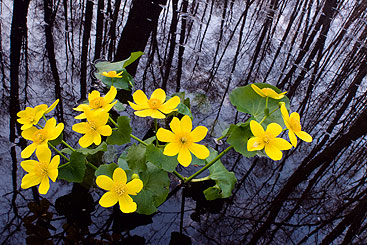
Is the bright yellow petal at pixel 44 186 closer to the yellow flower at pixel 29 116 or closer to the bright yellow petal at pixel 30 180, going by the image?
the bright yellow petal at pixel 30 180

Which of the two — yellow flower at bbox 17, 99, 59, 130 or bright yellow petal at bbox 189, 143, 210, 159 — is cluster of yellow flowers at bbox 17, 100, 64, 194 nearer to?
yellow flower at bbox 17, 99, 59, 130

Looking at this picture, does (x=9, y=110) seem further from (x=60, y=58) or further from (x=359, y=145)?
(x=359, y=145)

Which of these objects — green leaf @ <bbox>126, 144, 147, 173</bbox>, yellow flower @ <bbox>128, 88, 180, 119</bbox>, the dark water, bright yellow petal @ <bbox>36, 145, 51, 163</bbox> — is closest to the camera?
bright yellow petal @ <bbox>36, 145, 51, 163</bbox>

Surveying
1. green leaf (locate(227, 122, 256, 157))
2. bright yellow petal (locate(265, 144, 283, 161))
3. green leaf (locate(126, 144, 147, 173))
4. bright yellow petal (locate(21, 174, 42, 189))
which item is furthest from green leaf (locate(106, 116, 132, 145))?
bright yellow petal (locate(265, 144, 283, 161))

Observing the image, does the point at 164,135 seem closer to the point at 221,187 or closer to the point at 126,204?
the point at 126,204

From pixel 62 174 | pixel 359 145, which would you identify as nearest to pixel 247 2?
pixel 359 145

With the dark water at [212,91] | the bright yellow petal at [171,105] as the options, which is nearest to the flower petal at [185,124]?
the bright yellow petal at [171,105]

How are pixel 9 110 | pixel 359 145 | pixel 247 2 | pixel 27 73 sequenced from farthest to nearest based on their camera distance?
pixel 247 2
pixel 359 145
pixel 27 73
pixel 9 110
